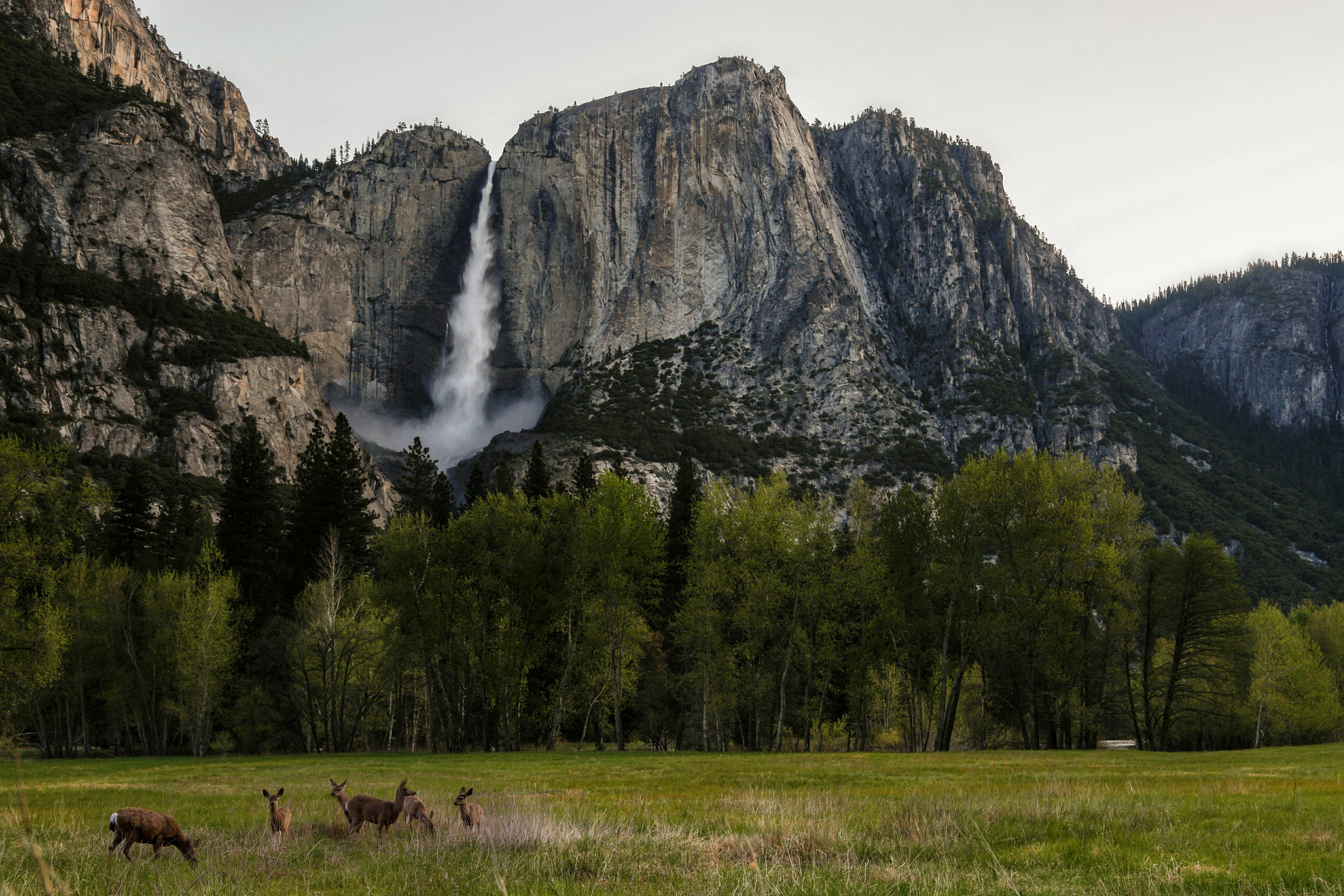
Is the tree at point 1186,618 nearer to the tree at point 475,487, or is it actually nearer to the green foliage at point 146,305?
the tree at point 475,487

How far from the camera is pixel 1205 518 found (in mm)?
161375

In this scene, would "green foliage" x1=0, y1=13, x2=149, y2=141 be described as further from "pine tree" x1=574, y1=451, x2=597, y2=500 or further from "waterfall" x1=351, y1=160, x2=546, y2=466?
"pine tree" x1=574, y1=451, x2=597, y2=500

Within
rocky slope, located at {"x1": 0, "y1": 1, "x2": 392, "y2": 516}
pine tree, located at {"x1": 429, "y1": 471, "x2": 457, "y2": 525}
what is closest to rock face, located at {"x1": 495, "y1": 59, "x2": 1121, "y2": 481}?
rocky slope, located at {"x1": 0, "y1": 1, "x2": 392, "y2": 516}

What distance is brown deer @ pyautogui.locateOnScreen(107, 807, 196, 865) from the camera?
9.79m

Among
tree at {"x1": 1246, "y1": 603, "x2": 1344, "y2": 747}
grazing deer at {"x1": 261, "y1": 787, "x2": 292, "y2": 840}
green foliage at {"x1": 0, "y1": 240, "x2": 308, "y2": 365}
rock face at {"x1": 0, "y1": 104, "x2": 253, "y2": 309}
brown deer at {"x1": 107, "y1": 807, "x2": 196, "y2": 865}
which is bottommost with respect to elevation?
tree at {"x1": 1246, "y1": 603, "x2": 1344, "y2": 747}

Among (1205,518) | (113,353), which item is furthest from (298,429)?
(1205,518)

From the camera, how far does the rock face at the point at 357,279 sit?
176625 mm

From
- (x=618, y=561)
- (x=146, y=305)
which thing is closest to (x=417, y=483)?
(x=618, y=561)

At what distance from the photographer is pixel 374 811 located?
38.7 feet

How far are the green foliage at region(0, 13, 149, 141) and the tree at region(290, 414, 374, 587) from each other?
11297 cm

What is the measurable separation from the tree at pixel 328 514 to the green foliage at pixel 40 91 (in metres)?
113

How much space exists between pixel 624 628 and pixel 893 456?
123 metres

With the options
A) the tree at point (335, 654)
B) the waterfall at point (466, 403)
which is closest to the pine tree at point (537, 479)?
the tree at point (335, 654)

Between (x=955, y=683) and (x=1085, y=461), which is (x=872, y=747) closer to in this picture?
(x=955, y=683)
